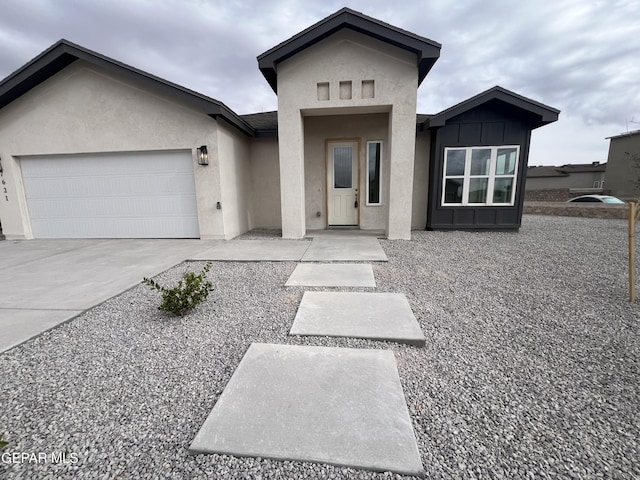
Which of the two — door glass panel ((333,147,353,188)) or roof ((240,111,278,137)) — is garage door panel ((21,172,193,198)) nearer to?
roof ((240,111,278,137))

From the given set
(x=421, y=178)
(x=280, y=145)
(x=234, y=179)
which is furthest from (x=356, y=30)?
(x=234, y=179)

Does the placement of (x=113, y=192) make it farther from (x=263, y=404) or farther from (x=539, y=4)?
(x=539, y=4)

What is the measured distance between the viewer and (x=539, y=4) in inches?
243

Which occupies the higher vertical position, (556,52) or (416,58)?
(556,52)

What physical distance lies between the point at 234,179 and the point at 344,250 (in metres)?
3.65

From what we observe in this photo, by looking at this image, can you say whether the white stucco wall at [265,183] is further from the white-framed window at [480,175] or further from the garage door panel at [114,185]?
the white-framed window at [480,175]

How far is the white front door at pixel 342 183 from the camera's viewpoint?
25.2ft

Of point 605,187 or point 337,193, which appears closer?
point 337,193

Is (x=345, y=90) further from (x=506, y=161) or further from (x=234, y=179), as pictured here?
(x=506, y=161)

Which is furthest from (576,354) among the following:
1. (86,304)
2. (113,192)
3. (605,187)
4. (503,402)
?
(605,187)

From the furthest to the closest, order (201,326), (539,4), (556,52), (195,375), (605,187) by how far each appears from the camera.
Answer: (605,187), (556,52), (539,4), (201,326), (195,375)

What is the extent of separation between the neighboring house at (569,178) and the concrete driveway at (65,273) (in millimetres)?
32046

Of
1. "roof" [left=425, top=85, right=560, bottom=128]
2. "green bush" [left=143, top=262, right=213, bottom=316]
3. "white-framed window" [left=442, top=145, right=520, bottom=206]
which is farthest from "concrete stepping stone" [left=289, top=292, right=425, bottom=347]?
"roof" [left=425, top=85, right=560, bottom=128]

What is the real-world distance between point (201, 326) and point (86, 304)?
1586 mm
